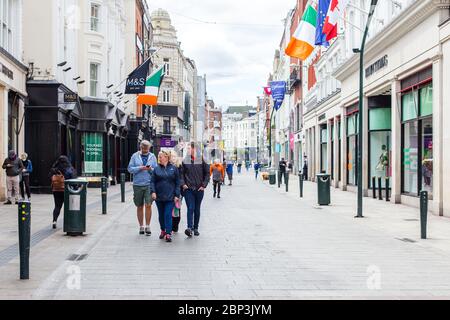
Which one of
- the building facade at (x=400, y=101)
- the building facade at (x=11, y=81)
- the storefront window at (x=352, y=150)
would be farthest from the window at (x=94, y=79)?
the storefront window at (x=352, y=150)

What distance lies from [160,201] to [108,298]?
5228mm

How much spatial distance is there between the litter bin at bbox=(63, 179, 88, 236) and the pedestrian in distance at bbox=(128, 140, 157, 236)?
3.82 ft

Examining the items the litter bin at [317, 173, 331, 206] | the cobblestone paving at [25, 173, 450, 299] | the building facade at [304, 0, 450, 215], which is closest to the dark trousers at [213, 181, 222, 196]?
the litter bin at [317, 173, 331, 206]

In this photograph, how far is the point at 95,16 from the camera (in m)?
34.6

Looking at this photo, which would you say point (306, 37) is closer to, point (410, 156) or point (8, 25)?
point (410, 156)

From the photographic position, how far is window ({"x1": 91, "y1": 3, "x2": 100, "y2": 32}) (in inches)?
1351

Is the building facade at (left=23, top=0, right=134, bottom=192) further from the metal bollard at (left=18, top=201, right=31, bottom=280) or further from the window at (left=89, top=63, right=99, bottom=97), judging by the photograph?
the metal bollard at (left=18, top=201, right=31, bottom=280)

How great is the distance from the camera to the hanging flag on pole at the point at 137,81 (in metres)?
32.6

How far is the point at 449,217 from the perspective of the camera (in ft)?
53.0

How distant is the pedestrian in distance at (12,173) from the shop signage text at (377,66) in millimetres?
13407

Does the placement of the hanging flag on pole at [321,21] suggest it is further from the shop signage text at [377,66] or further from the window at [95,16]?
the window at [95,16]

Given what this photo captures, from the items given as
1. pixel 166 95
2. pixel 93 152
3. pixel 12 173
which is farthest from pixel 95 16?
pixel 166 95

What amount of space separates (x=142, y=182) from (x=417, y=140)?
413 inches
